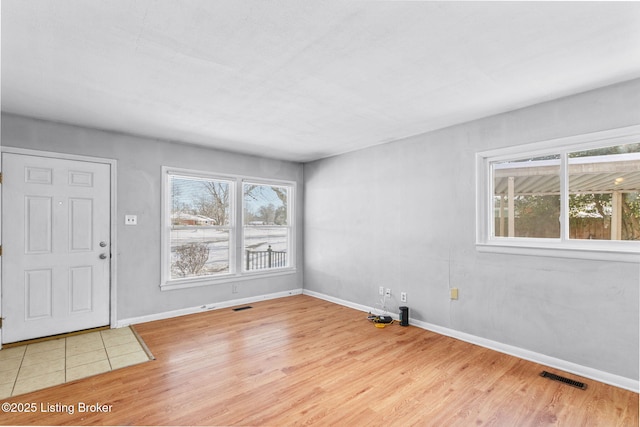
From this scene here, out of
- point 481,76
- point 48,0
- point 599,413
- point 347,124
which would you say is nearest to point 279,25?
point 48,0

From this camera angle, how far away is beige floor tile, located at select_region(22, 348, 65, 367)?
2955 millimetres

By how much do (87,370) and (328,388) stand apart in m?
2.16

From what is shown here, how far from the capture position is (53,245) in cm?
358

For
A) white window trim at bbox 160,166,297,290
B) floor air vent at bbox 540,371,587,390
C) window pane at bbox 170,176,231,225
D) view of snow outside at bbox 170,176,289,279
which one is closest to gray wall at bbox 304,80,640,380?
floor air vent at bbox 540,371,587,390

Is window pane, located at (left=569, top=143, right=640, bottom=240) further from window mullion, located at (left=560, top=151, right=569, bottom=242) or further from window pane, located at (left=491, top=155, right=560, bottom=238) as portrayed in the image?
window pane, located at (left=491, top=155, right=560, bottom=238)

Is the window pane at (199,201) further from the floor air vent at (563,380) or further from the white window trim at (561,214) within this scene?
the floor air vent at (563,380)

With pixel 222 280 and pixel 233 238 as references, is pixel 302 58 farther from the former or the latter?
pixel 222 280

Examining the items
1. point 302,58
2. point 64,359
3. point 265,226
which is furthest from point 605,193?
point 64,359

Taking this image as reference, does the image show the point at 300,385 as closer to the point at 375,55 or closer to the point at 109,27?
the point at 375,55

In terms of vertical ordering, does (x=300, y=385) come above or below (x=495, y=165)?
below

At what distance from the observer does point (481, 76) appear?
2.48 meters

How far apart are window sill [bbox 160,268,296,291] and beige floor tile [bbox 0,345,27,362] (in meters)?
1.45

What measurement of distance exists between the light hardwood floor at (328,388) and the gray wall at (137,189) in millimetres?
748

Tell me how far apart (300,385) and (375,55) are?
2592mm
